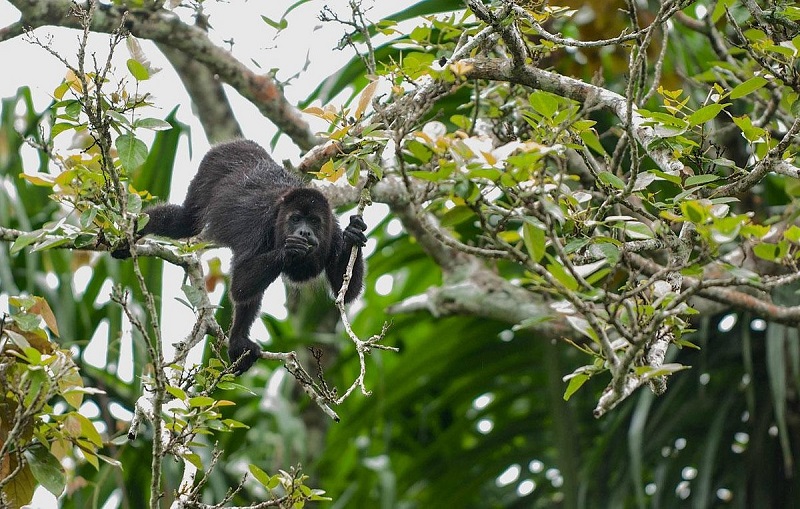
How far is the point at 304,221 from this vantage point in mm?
3582

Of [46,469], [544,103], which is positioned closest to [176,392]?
[46,469]

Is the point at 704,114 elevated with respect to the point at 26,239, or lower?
lower

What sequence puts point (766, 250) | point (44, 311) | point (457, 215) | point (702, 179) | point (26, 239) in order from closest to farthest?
point (766, 250) < point (702, 179) < point (26, 239) < point (44, 311) < point (457, 215)

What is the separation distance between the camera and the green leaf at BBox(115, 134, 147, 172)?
2.33 metres

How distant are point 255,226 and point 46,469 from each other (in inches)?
59.1

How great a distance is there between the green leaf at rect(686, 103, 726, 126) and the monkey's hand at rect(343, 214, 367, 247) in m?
1.35

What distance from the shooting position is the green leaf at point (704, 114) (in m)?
2.19

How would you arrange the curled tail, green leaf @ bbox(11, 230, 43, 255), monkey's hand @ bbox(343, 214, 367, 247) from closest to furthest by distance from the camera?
1. green leaf @ bbox(11, 230, 43, 255)
2. monkey's hand @ bbox(343, 214, 367, 247)
3. the curled tail

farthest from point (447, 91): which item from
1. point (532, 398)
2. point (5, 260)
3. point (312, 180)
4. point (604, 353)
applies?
point (532, 398)

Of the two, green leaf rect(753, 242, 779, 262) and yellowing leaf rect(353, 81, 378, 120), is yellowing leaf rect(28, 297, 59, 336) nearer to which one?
yellowing leaf rect(353, 81, 378, 120)

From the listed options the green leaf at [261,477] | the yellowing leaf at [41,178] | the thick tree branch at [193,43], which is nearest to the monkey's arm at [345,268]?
the thick tree branch at [193,43]

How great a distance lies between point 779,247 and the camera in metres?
1.90

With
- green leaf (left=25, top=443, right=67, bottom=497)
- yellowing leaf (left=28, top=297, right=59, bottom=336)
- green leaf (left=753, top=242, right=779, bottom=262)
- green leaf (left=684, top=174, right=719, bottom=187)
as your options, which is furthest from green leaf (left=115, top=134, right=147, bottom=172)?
green leaf (left=753, top=242, right=779, bottom=262)

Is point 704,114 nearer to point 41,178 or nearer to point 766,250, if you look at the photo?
point 766,250
